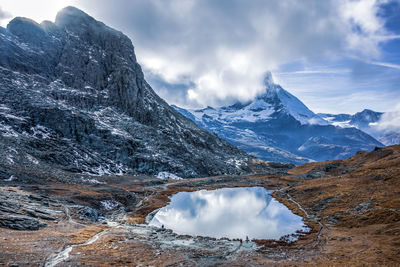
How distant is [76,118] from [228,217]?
110982 mm

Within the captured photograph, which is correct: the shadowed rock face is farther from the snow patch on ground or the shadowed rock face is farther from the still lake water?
the still lake water

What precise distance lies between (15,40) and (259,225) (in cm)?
21220

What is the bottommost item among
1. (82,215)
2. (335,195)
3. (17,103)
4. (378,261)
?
(82,215)

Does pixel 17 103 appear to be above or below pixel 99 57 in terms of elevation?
below

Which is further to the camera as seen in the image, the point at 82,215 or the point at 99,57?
the point at 99,57

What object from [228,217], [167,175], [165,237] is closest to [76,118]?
[167,175]

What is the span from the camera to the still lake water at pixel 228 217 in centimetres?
4634

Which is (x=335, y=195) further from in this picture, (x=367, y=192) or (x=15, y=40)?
(x=15, y=40)

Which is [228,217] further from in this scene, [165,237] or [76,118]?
[76,118]

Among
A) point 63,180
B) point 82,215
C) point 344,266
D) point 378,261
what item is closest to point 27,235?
point 82,215

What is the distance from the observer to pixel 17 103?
12181 centimetres

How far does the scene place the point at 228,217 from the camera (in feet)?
193

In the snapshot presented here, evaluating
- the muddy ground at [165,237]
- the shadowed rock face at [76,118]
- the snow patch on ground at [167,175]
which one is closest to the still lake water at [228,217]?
the muddy ground at [165,237]

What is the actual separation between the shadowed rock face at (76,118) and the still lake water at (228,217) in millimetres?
43545
